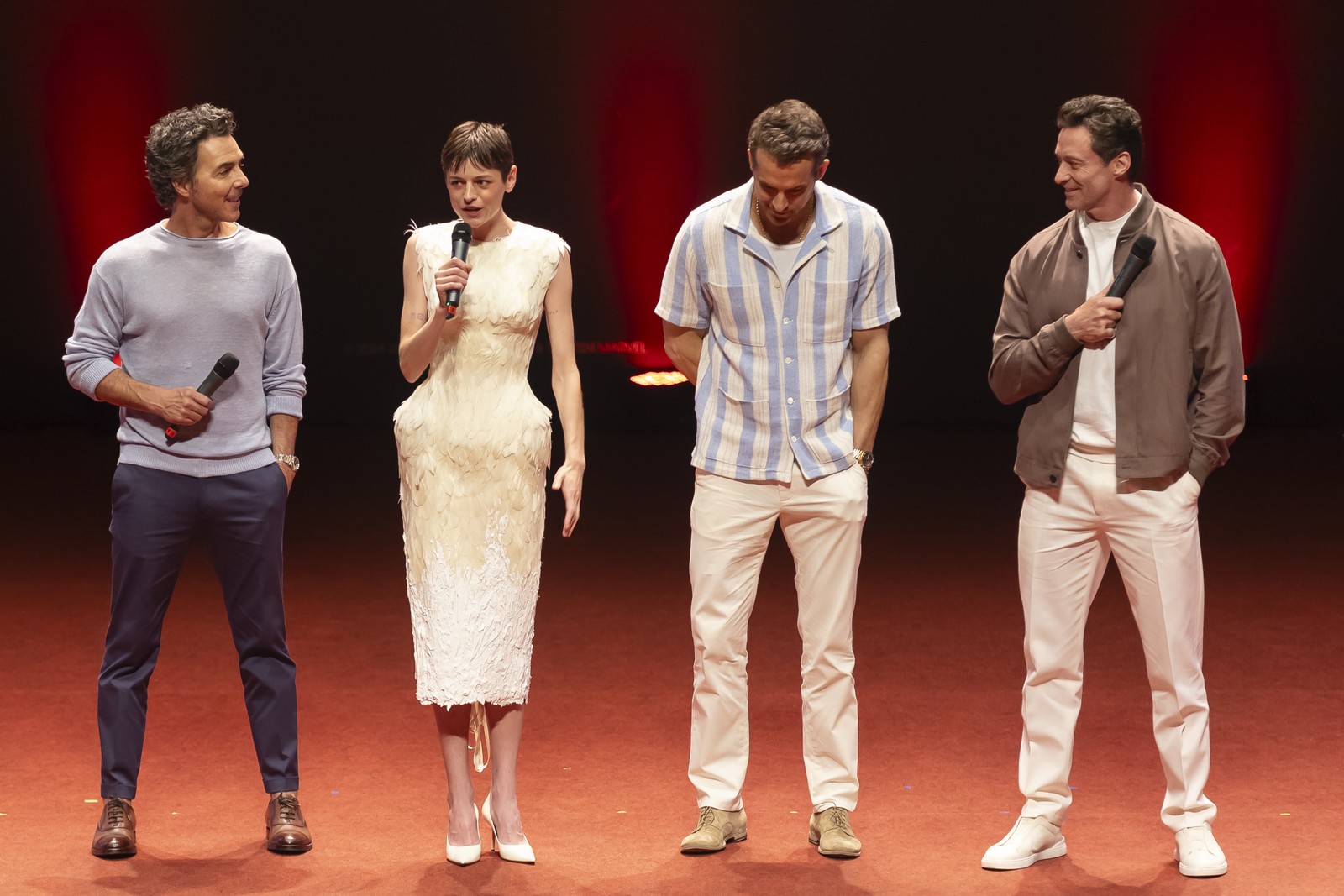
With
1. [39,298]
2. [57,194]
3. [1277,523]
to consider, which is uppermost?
[57,194]

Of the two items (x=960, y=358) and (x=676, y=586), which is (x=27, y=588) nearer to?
(x=676, y=586)

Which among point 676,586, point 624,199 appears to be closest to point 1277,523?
point 676,586

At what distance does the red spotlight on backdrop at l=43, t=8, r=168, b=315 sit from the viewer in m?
11.6

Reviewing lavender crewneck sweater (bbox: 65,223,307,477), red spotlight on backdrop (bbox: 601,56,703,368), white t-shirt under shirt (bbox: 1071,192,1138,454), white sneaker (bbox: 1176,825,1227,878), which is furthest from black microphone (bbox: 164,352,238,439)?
red spotlight on backdrop (bbox: 601,56,703,368)

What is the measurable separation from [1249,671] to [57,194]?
9.73m

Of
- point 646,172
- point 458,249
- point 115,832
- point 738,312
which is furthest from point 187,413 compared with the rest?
point 646,172

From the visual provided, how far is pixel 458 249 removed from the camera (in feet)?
10.5

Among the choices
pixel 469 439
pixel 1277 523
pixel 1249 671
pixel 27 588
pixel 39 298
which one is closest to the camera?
pixel 469 439

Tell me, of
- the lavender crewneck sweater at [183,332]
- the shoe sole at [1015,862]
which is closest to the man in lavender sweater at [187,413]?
the lavender crewneck sweater at [183,332]

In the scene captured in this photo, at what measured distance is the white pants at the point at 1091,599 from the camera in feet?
10.7

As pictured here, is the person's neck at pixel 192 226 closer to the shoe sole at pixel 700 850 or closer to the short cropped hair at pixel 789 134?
the short cropped hair at pixel 789 134

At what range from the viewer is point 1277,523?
7.76 m

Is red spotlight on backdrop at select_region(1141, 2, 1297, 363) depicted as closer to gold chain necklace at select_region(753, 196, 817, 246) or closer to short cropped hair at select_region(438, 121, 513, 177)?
gold chain necklace at select_region(753, 196, 817, 246)

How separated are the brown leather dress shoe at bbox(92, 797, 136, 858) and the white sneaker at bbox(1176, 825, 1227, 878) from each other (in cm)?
228
